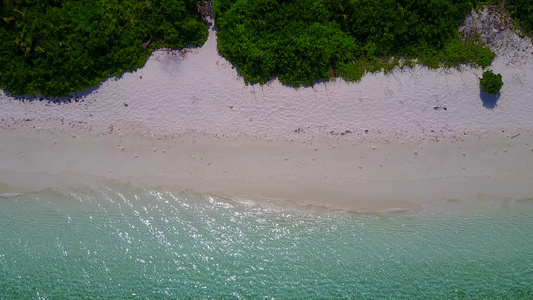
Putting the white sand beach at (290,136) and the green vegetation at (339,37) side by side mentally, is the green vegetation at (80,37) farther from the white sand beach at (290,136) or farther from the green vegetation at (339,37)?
the green vegetation at (339,37)

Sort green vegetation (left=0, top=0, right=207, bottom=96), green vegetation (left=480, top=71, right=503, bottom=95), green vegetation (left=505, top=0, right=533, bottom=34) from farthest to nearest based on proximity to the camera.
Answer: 1. green vegetation (left=0, top=0, right=207, bottom=96)
2. green vegetation (left=505, top=0, right=533, bottom=34)
3. green vegetation (left=480, top=71, right=503, bottom=95)

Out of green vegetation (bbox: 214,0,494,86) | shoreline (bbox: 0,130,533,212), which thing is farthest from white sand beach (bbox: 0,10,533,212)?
green vegetation (bbox: 214,0,494,86)

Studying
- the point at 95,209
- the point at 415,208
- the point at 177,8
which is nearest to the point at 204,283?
the point at 95,209

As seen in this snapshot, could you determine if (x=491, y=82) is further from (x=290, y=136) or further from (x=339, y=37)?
(x=290, y=136)

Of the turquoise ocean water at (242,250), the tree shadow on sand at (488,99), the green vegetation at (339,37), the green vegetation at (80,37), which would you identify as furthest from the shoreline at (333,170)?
the green vegetation at (80,37)

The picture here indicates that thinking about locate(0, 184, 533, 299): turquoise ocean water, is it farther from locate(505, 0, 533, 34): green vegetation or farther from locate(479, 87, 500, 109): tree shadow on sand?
locate(505, 0, 533, 34): green vegetation

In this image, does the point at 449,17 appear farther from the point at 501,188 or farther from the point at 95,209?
the point at 95,209
